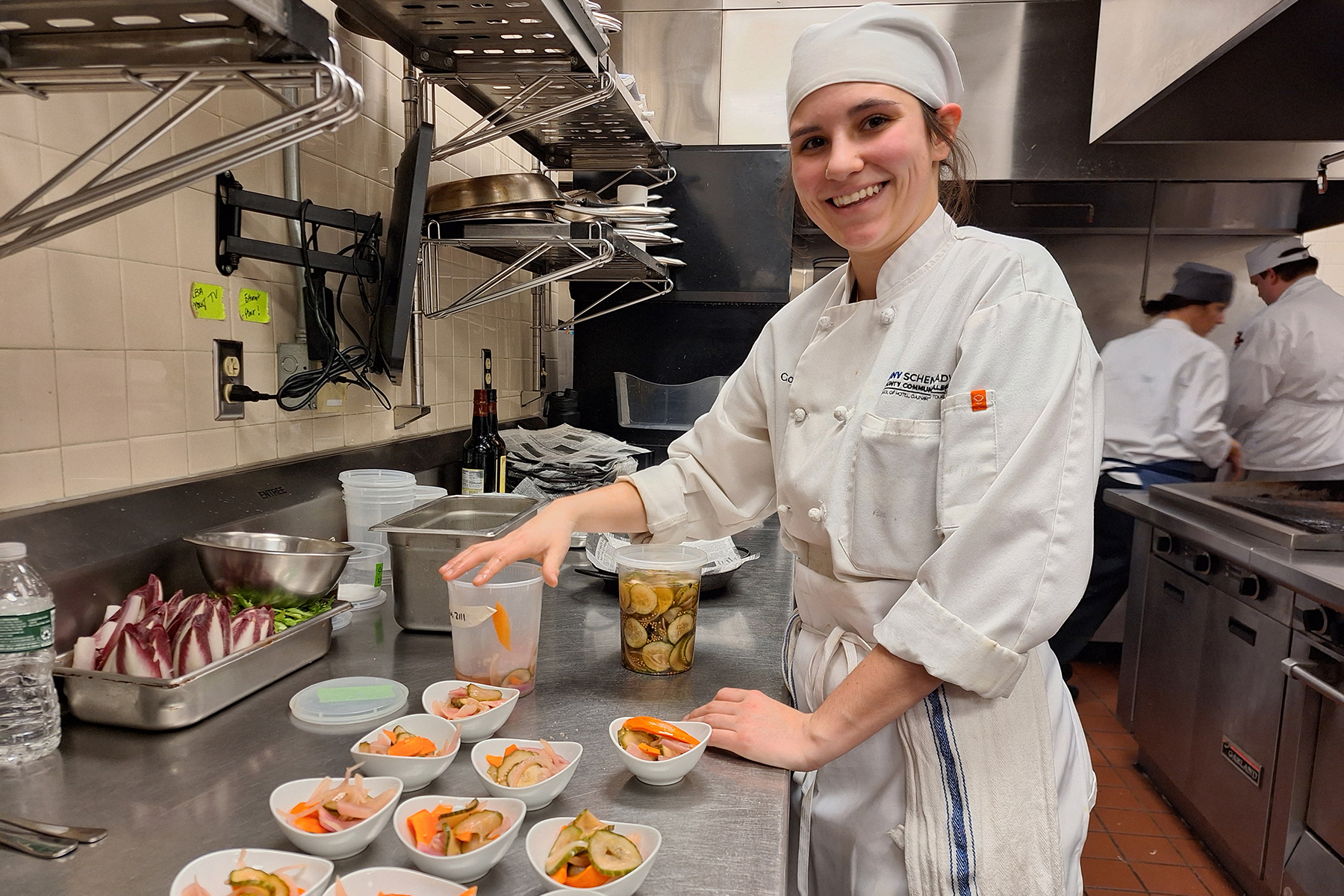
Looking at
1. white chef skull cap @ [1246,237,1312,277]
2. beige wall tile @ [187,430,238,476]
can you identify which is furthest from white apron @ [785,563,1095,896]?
white chef skull cap @ [1246,237,1312,277]

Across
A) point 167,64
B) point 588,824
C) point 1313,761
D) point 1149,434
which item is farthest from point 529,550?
point 1149,434

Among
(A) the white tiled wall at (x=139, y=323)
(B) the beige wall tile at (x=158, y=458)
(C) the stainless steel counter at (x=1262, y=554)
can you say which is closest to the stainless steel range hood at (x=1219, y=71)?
(C) the stainless steel counter at (x=1262, y=554)

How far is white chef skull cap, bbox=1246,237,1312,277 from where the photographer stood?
11.7 feet

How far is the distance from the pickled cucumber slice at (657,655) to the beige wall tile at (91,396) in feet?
2.72

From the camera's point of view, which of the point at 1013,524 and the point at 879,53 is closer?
the point at 1013,524

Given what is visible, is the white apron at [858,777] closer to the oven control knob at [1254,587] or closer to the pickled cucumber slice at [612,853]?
the pickled cucumber slice at [612,853]

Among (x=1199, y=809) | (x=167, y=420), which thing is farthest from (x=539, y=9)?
(x=1199, y=809)

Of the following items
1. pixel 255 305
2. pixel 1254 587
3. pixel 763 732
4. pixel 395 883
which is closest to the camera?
pixel 395 883

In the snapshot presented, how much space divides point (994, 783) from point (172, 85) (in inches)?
45.5

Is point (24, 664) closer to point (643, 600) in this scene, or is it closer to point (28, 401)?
point (28, 401)

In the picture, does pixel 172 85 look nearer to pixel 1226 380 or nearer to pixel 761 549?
pixel 761 549

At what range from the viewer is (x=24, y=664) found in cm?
92

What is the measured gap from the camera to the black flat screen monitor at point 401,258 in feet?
5.36

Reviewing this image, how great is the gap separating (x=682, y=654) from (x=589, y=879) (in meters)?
0.55
